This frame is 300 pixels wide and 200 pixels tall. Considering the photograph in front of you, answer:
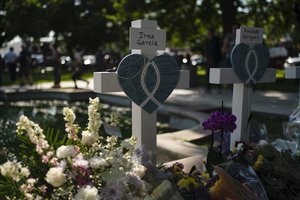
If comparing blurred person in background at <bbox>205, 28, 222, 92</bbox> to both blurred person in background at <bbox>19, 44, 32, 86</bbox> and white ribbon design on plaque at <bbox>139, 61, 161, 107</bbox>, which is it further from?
Result: white ribbon design on plaque at <bbox>139, 61, 161, 107</bbox>

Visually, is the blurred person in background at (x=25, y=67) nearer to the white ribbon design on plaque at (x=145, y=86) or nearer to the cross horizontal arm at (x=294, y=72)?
the cross horizontal arm at (x=294, y=72)

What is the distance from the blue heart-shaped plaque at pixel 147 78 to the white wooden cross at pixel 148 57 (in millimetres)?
72

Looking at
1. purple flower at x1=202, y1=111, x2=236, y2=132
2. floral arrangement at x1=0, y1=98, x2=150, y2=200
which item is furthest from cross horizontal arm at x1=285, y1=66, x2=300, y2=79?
floral arrangement at x1=0, y1=98, x2=150, y2=200

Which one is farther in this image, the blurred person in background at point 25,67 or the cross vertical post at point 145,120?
the blurred person in background at point 25,67

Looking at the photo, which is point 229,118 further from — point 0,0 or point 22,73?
point 0,0

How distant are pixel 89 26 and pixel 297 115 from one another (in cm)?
3353

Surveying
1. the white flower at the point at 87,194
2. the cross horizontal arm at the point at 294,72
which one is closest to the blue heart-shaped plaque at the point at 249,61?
the cross horizontal arm at the point at 294,72

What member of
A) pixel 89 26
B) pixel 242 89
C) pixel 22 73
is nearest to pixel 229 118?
pixel 242 89

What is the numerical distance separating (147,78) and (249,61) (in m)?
1.51

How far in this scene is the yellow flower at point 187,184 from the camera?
2105mm

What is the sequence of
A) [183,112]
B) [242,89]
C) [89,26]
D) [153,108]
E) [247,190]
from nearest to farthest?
[247,190], [153,108], [242,89], [183,112], [89,26]

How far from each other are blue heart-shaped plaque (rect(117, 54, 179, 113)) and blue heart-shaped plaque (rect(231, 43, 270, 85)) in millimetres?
1009

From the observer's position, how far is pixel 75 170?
165 centimetres

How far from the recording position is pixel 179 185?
7.02ft
